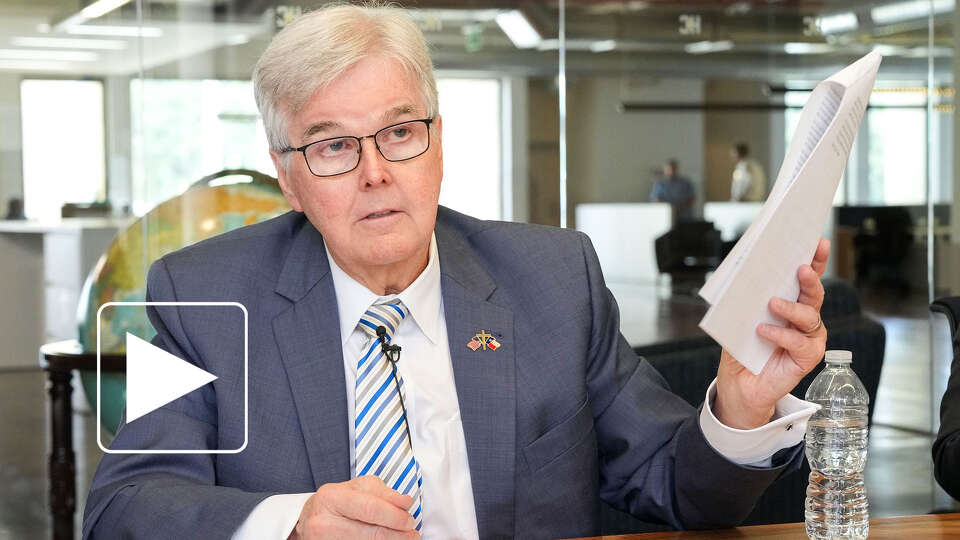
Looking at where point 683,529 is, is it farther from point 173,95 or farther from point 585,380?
point 173,95

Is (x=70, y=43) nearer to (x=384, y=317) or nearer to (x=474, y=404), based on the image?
(x=384, y=317)

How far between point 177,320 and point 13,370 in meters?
4.30

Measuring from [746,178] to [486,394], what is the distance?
5.02 meters

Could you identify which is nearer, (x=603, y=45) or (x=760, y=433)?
(x=760, y=433)

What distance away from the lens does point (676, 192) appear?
6.48m

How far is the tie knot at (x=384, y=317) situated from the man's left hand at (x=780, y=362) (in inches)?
20.6

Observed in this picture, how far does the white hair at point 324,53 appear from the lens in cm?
169

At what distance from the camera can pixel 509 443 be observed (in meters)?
1.78

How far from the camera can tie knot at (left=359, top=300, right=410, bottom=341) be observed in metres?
1.82

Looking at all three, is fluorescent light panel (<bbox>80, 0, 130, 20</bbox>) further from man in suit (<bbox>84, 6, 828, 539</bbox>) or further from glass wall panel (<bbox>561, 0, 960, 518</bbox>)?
man in suit (<bbox>84, 6, 828, 539</bbox>)

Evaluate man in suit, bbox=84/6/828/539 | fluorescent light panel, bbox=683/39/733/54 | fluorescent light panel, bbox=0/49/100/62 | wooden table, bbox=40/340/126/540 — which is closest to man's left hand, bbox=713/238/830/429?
man in suit, bbox=84/6/828/539

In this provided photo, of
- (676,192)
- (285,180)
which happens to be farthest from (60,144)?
(285,180)

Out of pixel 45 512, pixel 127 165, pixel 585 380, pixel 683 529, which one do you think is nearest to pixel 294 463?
pixel 585 380

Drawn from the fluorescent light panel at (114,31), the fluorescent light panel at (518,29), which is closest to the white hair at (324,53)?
the fluorescent light panel at (114,31)
